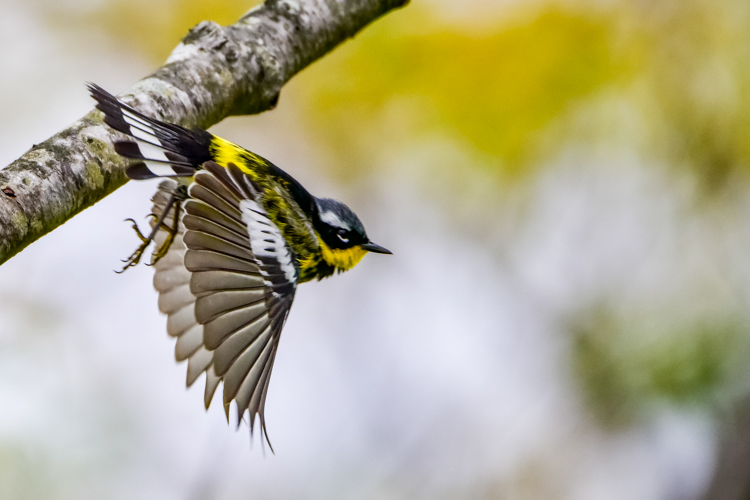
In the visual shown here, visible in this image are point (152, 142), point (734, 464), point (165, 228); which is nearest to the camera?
point (734, 464)

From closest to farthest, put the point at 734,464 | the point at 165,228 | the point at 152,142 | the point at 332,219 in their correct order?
1. the point at 734,464
2. the point at 152,142
3. the point at 165,228
4. the point at 332,219

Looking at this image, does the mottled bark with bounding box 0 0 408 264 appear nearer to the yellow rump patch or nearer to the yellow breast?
the yellow rump patch

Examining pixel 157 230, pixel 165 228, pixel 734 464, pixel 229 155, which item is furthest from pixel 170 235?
pixel 734 464

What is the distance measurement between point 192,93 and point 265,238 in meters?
0.60

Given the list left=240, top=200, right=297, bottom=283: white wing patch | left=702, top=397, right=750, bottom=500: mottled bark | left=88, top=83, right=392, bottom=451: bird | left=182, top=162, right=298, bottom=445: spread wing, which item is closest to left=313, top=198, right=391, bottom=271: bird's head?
left=88, top=83, right=392, bottom=451: bird

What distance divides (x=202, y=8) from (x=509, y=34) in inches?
109

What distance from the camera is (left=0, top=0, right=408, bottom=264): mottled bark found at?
172 centimetres

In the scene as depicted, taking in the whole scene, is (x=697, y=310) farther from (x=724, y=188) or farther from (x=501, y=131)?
(x=501, y=131)

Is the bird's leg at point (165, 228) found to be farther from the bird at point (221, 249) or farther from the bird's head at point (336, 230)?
the bird's head at point (336, 230)

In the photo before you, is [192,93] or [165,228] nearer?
[192,93]

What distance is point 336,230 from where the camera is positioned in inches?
117

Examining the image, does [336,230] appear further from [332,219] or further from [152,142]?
[152,142]

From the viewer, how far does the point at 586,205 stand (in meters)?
5.15

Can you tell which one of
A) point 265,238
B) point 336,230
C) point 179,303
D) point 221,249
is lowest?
point 179,303
